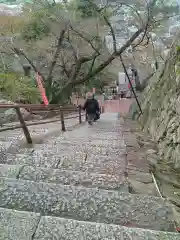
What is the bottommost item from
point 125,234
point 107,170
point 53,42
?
point 107,170

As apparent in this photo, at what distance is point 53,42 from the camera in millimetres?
20234

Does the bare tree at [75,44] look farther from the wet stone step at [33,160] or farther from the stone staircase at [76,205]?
the stone staircase at [76,205]

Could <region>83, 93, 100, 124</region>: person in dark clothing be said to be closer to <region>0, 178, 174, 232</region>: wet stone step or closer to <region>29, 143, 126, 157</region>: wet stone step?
<region>29, 143, 126, 157</region>: wet stone step

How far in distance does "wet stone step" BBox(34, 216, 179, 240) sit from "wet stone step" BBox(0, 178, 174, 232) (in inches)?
15.1

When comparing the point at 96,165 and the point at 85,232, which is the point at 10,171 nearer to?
the point at 96,165

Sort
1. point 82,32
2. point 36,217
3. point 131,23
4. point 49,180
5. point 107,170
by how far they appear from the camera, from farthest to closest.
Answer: point 131,23 → point 82,32 → point 107,170 → point 49,180 → point 36,217

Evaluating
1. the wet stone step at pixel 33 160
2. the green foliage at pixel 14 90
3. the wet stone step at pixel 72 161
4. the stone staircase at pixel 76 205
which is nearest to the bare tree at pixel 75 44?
the green foliage at pixel 14 90

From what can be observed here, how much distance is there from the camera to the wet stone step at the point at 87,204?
105 inches

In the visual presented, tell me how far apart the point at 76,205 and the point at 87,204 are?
11 centimetres

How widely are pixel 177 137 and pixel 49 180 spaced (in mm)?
3035

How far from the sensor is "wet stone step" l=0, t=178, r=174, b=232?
2.68m

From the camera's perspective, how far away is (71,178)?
11.8 feet

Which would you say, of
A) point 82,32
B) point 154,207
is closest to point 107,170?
point 154,207

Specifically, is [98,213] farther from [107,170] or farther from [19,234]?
[107,170]
